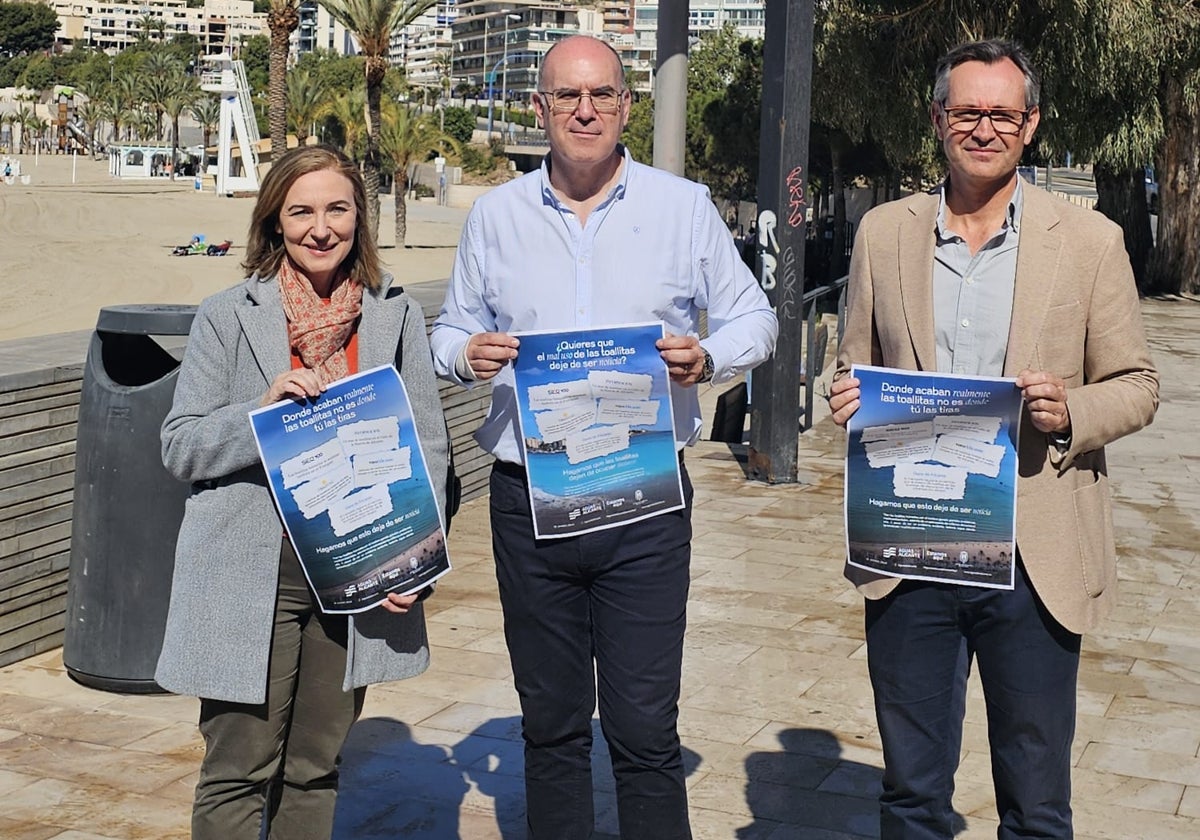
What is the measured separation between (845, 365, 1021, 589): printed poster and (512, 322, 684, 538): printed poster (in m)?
0.45

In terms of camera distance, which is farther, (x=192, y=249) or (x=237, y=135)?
(x=237, y=135)

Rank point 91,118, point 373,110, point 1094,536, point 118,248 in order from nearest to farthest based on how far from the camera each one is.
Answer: point 1094,536
point 118,248
point 373,110
point 91,118

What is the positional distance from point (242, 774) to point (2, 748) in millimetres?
2069

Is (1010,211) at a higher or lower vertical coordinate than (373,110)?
lower

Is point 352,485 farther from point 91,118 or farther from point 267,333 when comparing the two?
point 91,118

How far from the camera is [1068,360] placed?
10.9ft

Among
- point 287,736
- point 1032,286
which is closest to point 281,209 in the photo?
point 287,736

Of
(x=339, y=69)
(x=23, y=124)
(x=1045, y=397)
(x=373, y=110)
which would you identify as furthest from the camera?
(x=339, y=69)

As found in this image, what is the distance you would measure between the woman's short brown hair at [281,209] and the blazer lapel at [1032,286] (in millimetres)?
1382

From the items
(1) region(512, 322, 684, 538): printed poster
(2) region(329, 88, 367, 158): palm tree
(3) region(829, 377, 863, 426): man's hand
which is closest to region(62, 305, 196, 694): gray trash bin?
(1) region(512, 322, 684, 538): printed poster

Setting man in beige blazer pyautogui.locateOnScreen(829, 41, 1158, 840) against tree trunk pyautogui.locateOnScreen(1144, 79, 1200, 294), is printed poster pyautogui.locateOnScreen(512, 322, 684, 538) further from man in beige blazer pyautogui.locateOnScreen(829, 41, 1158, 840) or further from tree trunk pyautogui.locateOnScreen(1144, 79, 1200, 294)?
tree trunk pyautogui.locateOnScreen(1144, 79, 1200, 294)

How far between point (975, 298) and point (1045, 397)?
A: 1.00 ft

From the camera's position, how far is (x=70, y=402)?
19.8 ft

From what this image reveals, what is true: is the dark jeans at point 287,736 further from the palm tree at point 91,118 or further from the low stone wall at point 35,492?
the palm tree at point 91,118
